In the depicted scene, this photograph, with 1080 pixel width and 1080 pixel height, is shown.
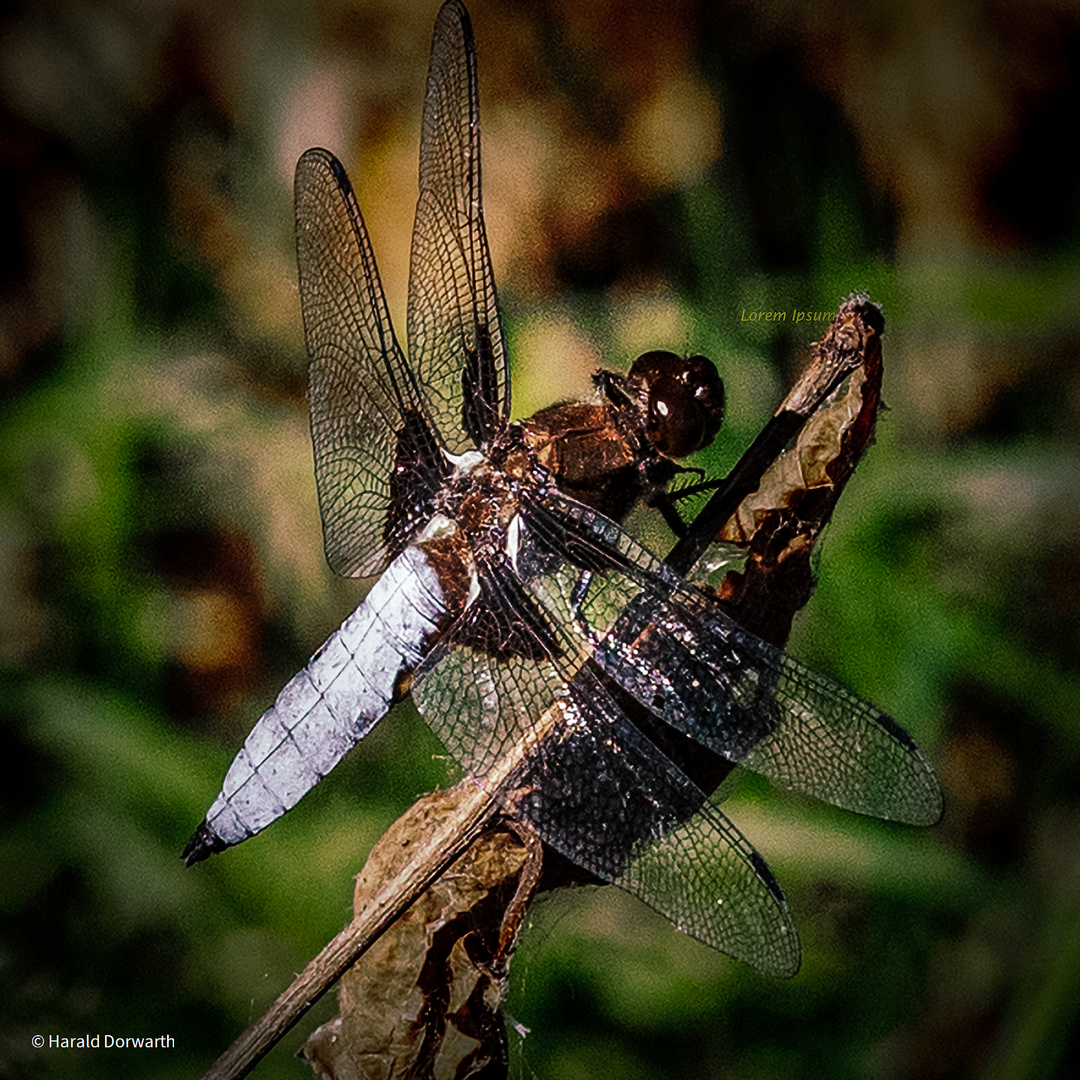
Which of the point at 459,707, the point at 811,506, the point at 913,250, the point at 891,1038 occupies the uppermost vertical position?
the point at 913,250

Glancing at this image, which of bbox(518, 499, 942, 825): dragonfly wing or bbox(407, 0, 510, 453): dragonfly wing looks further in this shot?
bbox(407, 0, 510, 453): dragonfly wing

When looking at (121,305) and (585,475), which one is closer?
(585,475)

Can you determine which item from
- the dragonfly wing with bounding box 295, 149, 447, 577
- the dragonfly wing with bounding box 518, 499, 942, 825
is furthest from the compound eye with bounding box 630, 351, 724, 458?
the dragonfly wing with bounding box 295, 149, 447, 577

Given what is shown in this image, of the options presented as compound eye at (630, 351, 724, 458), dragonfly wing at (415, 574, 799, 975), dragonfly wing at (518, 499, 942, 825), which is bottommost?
dragonfly wing at (415, 574, 799, 975)

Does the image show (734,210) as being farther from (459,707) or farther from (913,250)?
(459,707)

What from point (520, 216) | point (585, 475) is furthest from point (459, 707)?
point (520, 216)

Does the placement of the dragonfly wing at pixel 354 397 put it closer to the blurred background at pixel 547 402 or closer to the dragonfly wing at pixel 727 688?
the blurred background at pixel 547 402

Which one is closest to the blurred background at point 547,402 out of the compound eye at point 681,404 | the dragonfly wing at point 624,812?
the compound eye at point 681,404

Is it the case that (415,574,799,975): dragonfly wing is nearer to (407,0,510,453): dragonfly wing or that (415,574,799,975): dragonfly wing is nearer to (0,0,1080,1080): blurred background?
(0,0,1080,1080): blurred background
